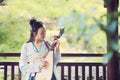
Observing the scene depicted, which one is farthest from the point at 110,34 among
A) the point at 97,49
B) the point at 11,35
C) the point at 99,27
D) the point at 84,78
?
the point at 11,35

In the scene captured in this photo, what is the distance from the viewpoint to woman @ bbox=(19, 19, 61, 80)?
2.98 m

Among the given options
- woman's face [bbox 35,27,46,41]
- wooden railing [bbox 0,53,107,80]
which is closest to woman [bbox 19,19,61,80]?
woman's face [bbox 35,27,46,41]

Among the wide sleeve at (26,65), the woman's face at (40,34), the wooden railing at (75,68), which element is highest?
the woman's face at (40,34)

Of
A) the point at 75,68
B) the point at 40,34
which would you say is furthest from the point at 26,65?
the point at 75,68

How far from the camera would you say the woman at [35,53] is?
298 centimetres

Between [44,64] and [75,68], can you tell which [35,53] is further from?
[75,68]

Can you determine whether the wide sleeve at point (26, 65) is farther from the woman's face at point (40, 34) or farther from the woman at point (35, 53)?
the woman's face at point (40, 34)

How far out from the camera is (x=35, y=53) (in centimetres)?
299

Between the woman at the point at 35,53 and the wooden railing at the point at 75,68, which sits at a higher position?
the woman at the point at 35,53

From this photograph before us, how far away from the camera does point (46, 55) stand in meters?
3.02

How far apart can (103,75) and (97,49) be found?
1441 mm

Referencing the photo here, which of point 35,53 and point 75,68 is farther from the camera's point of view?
point 75,68

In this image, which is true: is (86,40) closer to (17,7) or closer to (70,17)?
(70,17)

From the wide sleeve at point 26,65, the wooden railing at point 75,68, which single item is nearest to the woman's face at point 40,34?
the wide sleeve at point 26,65
